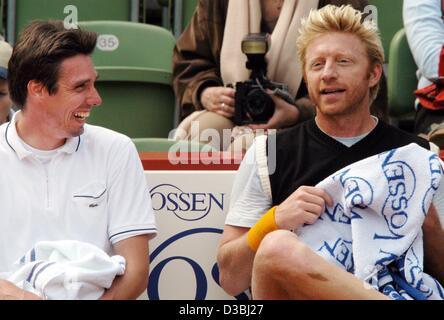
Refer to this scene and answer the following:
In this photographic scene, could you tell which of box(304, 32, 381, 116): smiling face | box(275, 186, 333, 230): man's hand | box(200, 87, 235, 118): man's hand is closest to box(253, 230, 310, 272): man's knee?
box(275, 186, 333, 230): man's hand

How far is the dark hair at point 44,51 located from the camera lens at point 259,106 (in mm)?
917

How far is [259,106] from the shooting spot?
3750 mm

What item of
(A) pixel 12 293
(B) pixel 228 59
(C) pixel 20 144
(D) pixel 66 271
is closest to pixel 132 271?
(D) pixel 66 271

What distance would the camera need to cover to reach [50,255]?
2.76 m

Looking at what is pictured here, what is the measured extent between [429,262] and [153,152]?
1085mm

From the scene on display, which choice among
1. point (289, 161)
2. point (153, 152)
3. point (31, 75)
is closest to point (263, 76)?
point (153, 152)

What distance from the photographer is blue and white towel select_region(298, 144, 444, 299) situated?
105 inches

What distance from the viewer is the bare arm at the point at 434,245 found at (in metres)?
2.78

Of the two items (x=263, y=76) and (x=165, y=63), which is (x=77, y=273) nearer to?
(x=263, y=76)

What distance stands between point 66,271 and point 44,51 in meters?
0.64

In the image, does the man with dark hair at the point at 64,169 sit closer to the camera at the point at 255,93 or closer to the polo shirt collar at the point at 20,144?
the polo shirt collar at the point at 20,144

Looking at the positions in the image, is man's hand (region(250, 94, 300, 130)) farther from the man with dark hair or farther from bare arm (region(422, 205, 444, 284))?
bare arm (region(422, 205, 444, 284))

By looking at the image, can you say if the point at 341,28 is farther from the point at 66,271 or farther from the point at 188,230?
the point at 66,271
